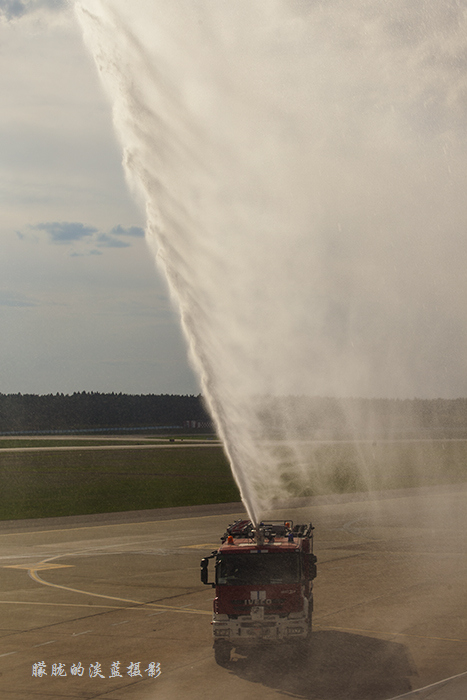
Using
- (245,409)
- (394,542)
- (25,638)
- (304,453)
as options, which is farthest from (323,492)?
(25,638)

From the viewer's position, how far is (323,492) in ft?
229

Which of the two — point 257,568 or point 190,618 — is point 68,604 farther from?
point 257,568

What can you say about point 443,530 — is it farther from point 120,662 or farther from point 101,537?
point 120,662

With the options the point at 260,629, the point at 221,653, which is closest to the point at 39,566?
the point at 221,653

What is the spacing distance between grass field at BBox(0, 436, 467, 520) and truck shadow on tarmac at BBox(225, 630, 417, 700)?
35325 mm

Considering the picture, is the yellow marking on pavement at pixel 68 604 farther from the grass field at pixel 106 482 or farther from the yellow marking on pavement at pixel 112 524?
the grass field at pixel 106 482

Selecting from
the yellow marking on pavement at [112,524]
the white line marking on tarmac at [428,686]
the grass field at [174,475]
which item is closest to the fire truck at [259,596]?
the white line marking on tarmac at [428,686]

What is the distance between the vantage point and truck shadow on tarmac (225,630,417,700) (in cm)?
1644

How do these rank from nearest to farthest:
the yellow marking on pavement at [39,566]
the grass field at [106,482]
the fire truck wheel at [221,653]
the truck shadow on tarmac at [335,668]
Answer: the truck shadow on tarmac at [335,668], the fire truck wheel at [221,653], the yellow marking on pavement at [39,566], the grass field at [106,482]

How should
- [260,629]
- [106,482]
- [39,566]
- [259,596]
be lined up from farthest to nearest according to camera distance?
[106,482] → [39,566] → [259,596] → [260,629]

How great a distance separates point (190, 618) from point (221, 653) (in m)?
5.05

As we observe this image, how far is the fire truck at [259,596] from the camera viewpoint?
17.9 metres

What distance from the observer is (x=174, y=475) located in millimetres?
81750

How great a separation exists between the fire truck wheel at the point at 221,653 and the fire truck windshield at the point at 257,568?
5.66ft
